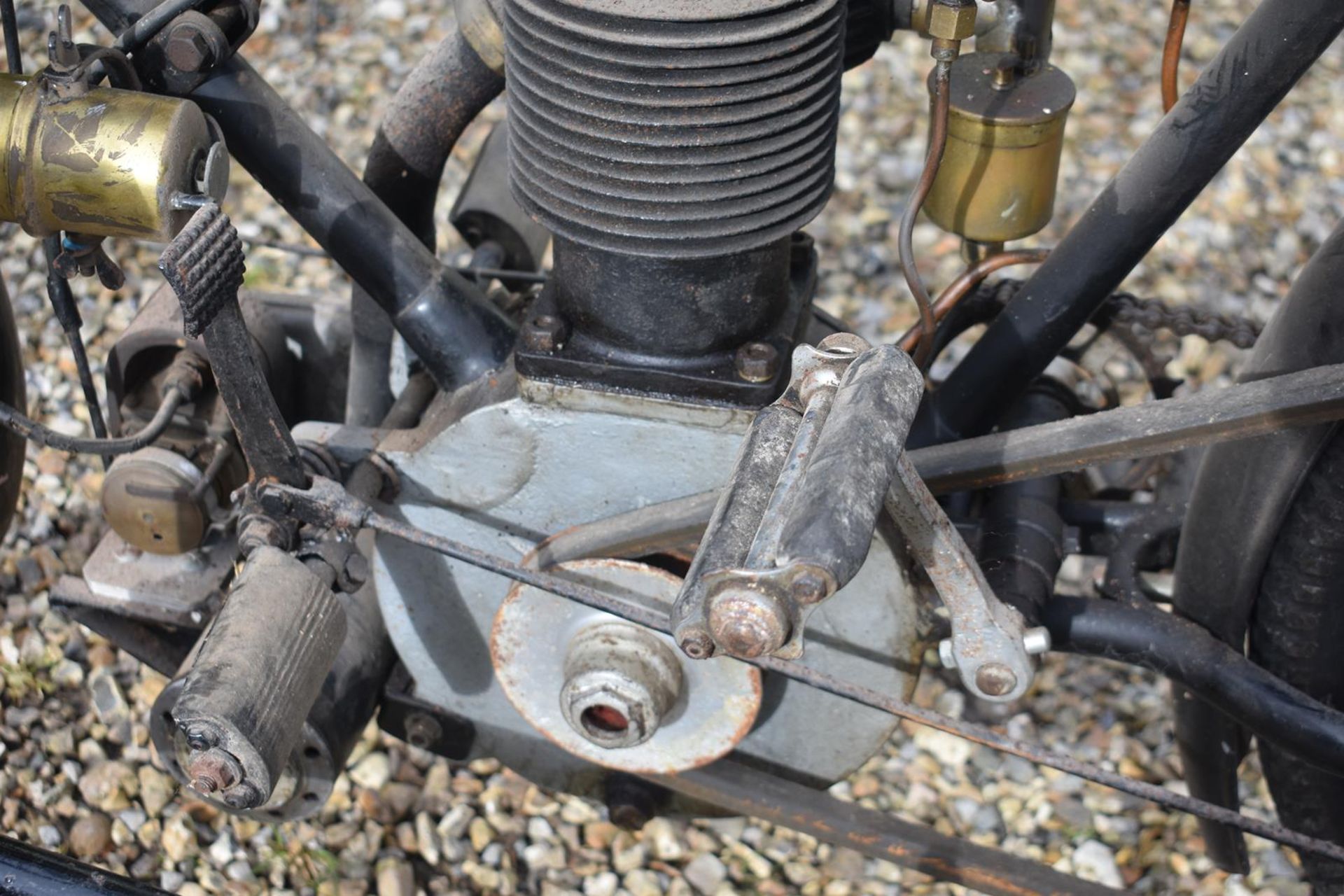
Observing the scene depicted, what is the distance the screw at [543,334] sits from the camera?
1481mm

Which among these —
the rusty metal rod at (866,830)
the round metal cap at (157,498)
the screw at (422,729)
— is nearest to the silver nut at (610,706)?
the rusty metal rod at (866,830)

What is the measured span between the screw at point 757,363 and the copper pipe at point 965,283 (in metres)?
0.20

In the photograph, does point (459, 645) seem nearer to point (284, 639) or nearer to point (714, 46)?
point (284, 639)

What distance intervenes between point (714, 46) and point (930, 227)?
6.37 ft

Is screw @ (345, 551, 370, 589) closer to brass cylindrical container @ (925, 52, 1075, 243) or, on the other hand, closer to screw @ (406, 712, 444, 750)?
screw @ (406, 712, 444, 750)

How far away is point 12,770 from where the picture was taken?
2.08 metres

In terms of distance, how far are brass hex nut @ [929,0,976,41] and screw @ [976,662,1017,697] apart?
61 centimetres

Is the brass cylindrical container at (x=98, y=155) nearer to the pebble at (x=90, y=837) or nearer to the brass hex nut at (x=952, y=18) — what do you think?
the brass hex nut at (x=952, y=18)

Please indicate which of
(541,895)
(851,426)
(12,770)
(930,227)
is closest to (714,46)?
(851,426)

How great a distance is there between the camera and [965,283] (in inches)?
64.9

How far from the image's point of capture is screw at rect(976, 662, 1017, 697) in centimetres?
133

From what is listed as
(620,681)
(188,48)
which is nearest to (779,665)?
(620,681)

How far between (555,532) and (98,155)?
0.61m

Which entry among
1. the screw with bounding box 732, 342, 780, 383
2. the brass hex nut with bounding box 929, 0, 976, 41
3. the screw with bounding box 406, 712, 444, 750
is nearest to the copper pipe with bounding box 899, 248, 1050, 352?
the screw with bounding box 732, 342, 780, 383
